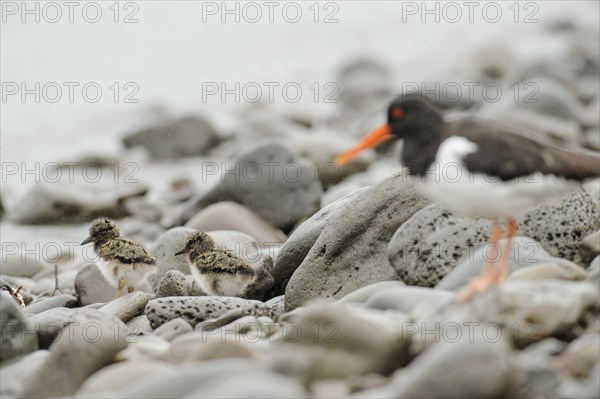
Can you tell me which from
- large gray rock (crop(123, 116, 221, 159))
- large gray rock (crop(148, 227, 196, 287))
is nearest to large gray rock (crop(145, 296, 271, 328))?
large gray rock (crop(148, 227, 196, 287))

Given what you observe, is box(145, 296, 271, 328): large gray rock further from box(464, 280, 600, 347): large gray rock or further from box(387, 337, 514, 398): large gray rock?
box(387, 337, 514, 398): large gray rock

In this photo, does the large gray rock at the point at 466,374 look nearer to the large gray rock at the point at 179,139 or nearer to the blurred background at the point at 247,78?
the blurred background at the point at 247,78

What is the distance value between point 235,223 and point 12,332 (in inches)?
222

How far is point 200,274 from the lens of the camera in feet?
29.7

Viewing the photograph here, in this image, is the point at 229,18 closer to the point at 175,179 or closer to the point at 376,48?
the point at 376,48

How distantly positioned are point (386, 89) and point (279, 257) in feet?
65.3

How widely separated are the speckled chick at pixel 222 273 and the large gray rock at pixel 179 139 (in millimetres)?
12822

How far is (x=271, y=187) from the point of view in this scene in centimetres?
1292

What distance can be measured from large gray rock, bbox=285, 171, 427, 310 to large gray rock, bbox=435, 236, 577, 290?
119 cm

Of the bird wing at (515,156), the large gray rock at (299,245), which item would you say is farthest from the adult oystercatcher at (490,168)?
the large gray rock at (299,245)

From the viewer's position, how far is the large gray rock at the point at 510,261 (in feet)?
22.5

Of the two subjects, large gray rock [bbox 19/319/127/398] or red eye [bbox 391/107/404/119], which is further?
red eye [bbox 391/107/404/119]

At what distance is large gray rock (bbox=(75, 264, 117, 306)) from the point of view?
9.61m

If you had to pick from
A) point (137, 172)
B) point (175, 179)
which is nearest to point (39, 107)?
point (137, 172)
